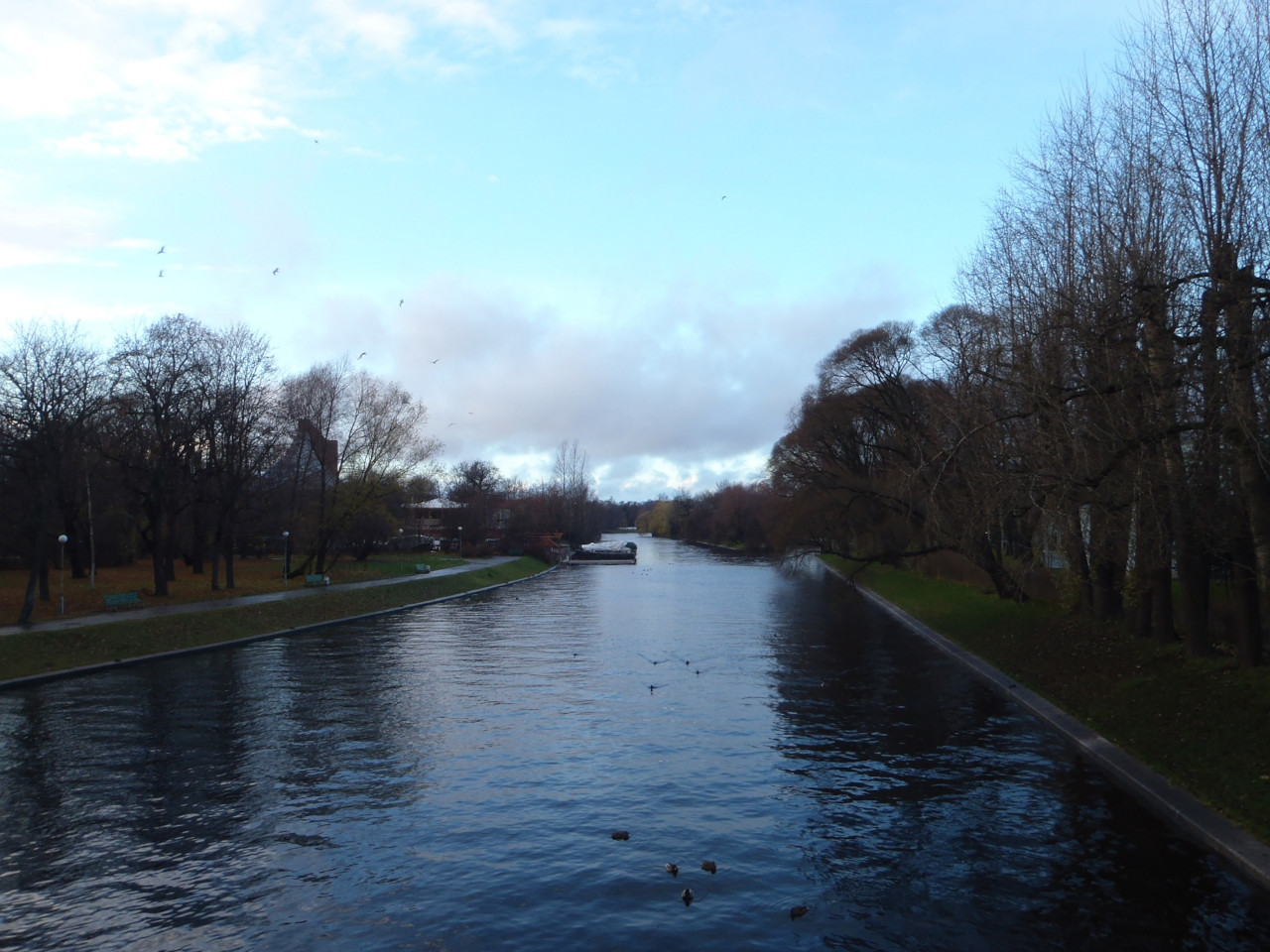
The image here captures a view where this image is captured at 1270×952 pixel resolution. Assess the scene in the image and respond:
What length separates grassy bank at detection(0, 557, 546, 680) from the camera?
2222 cm

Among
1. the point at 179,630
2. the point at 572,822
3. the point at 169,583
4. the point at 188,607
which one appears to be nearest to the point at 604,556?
the point at 169,583

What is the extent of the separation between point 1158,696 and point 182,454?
3640 cm

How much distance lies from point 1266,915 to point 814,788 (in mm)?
5234

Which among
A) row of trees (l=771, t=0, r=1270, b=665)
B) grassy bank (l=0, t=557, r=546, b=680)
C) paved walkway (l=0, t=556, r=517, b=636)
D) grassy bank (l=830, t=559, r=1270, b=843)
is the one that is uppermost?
row of trees (l=771, t=0, r=1270, b=665)

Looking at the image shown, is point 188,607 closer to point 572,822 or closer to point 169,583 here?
point 169,583

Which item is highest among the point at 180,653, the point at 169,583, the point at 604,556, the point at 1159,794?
the point at 169,583

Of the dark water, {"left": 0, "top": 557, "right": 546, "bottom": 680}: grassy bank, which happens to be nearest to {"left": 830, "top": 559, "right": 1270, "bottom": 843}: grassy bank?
the dark water

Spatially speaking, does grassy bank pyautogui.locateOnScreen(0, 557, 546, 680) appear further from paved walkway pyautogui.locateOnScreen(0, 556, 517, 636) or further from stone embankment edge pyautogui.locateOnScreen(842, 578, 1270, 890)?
stone embankment edge pyautogui.locateOnScreen(842, 578, 1270, 890)

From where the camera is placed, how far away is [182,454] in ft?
131

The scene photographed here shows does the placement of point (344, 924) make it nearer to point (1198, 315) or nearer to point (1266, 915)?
point (1266, 915)

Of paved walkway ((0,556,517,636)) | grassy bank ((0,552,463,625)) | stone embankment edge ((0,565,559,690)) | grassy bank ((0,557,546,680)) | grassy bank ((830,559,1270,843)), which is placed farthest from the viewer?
grassy bank ((0,552,463,625))

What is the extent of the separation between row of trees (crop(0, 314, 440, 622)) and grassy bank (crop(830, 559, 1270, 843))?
25.5 metres

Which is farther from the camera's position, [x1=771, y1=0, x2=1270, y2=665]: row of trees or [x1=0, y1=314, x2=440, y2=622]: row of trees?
[x1=0, y1=314, x2=440, y2=622]: row of trees

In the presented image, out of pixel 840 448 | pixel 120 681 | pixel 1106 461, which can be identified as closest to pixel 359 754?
pixel 120 681
